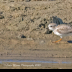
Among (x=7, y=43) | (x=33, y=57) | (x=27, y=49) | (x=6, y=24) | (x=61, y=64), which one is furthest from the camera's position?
(x=6, y=24)

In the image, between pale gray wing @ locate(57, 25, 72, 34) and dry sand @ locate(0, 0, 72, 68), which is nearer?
dry sand @ locate(0, 0, 72, 68)

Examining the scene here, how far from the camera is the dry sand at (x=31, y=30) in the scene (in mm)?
6719

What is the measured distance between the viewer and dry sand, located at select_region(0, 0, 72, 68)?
672cm

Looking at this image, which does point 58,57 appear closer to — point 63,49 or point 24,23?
point 63,49

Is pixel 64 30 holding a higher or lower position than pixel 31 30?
higher

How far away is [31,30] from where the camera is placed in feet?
29.8

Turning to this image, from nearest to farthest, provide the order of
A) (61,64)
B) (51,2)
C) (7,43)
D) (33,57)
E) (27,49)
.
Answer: (61,64) < (33,57) < (27,49) < (7,43) < (51,2)

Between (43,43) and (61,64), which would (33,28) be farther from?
(61,64)

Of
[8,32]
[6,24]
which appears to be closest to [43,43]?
[8,32]

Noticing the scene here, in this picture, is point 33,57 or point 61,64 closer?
point 61,64

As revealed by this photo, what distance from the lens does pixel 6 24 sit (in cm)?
980

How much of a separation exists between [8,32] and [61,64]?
3.85 meters

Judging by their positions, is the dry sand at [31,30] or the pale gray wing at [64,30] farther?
the pale gray wing at [64,30]

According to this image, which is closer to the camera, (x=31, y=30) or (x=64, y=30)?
(x=64, y=30)
